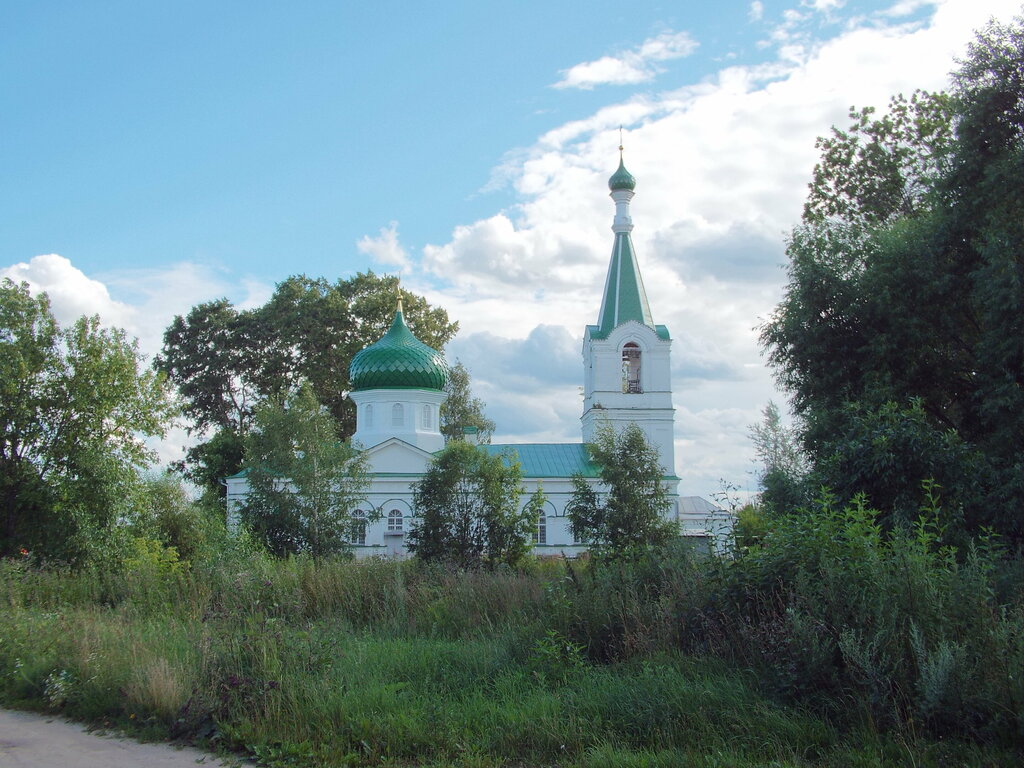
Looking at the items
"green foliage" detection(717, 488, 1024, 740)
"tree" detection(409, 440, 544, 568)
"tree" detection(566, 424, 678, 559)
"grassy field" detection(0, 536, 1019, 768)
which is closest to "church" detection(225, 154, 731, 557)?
"tree" detection(566, 424, 678, 559)

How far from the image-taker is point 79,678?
8062mm

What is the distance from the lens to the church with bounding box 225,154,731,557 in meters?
30.2

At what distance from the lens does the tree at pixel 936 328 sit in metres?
11.8

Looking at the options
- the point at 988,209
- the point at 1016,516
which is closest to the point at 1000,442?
the point at 1016,516

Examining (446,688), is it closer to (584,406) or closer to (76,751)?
(76,751)

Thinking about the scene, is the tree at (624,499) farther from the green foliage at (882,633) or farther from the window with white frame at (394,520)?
the green foliage at (882,633)

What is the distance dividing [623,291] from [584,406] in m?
5.03

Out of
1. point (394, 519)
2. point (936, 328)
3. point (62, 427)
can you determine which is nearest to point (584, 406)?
point (394, 519)

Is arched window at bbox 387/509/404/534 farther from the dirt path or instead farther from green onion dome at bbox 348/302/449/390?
the dirt path

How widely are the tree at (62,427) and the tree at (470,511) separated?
6.62 m

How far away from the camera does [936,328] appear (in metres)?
16.5

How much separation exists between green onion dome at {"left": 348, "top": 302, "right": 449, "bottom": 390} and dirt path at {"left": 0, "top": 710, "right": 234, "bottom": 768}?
24.1m

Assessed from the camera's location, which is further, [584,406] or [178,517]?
[584,406]

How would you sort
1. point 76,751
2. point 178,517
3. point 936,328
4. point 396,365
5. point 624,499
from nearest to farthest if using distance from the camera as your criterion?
point 76,751 → point 936,328 → point 624,499 → point 178,517 → point 396,365
